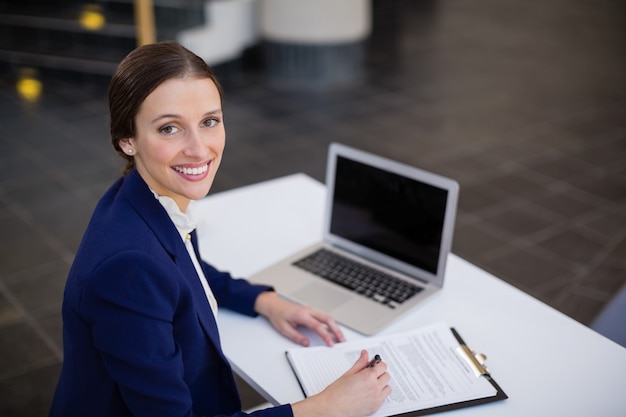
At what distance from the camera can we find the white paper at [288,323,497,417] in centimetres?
150

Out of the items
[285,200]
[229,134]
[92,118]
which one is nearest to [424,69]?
[229,134]

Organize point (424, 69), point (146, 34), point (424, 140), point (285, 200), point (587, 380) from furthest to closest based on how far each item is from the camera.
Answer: point (424, 69) < point (146, 34) < point (424, 140) < point (285, 200) < point (587, 380)

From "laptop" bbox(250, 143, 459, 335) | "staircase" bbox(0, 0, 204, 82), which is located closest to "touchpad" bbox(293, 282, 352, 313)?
"laptop" bbox(250, 143, 459, 335)

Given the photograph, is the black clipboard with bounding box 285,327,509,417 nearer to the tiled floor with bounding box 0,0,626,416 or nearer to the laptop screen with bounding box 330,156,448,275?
the laptop screen with bounding box 330,156,448,275

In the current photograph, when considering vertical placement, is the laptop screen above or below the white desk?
above

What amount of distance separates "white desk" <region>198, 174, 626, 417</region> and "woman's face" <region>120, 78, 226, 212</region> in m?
0.45

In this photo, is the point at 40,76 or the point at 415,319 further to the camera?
the point at 40,76

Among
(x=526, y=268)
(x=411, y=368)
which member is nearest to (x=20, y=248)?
(x=526, y=268)

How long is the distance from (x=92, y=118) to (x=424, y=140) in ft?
8.09

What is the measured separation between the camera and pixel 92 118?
552cm

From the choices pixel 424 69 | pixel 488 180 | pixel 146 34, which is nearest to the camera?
pixel 488 180

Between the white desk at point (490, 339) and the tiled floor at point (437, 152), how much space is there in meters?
1.22

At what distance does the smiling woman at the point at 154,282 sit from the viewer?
4.24 ft

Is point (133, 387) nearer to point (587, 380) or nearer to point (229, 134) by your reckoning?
point (587, 380)
